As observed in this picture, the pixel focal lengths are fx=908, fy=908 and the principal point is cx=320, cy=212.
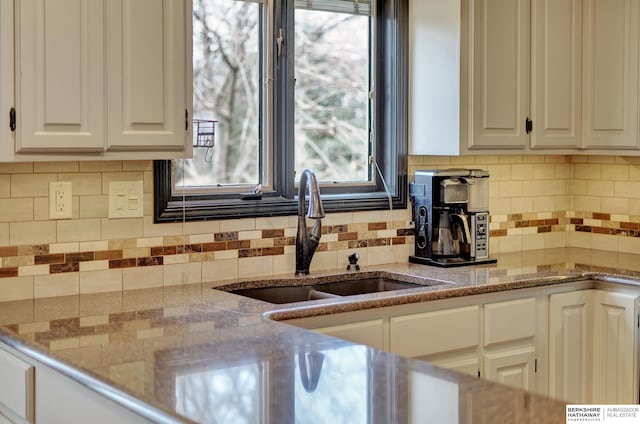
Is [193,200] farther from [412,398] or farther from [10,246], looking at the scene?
[412,398]

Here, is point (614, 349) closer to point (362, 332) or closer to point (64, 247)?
point (362, 332)

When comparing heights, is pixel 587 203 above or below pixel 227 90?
below

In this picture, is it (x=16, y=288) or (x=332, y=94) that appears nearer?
(x=16, y=288)

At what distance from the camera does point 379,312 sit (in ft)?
10.2

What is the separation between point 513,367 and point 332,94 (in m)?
1.36

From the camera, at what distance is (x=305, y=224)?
11.6ft

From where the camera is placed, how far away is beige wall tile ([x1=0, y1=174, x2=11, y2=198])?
9.70 feet

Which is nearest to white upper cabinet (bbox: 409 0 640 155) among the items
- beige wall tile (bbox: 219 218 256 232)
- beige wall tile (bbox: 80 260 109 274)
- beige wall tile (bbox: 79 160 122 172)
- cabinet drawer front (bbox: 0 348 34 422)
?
beige wall tile (bbox: 219 218 256 232)

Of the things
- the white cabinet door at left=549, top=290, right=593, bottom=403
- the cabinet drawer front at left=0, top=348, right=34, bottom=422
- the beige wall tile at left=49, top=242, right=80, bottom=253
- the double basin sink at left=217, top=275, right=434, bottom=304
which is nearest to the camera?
the cabinet drawer front at left=0, top=348, right=34, bottom=422

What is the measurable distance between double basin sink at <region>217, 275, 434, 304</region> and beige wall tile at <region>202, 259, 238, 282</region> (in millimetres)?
117

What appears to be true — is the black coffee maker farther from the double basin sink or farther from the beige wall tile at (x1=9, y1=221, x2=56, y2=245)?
the beige wall tile at (x1=9, y1=221, x2=56, y2=245)

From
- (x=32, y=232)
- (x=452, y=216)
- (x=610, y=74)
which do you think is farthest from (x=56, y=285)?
(x=610, y=74)

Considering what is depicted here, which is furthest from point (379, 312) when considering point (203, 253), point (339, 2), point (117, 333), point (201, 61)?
point (339, 2)

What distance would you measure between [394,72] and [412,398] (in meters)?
2.36
